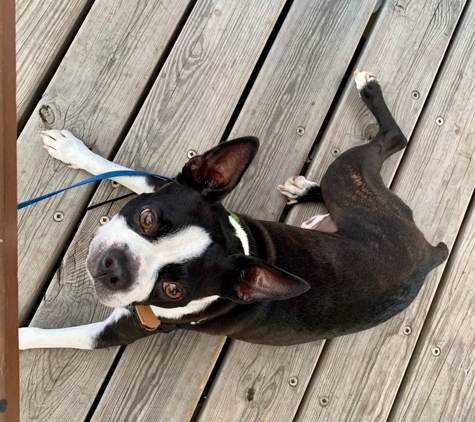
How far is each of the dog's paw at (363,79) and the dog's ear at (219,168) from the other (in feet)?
5.95

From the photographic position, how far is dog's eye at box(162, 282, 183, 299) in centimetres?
209

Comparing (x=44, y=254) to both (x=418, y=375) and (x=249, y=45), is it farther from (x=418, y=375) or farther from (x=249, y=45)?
(x=418, y=375)

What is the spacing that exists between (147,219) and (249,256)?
537 mm

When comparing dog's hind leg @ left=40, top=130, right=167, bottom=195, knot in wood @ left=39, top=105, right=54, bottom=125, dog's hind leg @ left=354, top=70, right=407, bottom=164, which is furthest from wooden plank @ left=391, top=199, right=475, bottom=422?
knot in wood @ left=39, top=105, right=54, bottom=125

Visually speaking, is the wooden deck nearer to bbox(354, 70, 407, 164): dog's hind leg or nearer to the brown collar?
bbox(354, 70, 407, 164): dog's hind leg

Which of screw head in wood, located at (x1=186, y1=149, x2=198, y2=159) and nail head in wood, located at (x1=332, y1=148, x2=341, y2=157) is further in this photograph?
nail head in wood, located at (x1=332, y1=148, x2=341, y2=157)

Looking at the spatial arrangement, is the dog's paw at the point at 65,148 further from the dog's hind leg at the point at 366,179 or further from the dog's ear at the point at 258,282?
the dog's hind leg at the point at 366,179

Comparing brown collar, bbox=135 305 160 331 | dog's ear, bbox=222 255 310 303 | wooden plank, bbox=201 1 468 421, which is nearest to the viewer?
dog's ear, bbox=222 255 310 303

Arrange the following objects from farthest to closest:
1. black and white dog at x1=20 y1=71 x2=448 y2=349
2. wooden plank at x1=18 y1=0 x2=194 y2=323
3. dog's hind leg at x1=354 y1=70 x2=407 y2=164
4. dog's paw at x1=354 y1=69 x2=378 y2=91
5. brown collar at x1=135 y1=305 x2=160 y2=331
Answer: dog's paw at x1=354 y1=69 x2=378 y2=91
dog's hind leg at x1=354 y1=70 x2=407 y2=164
wooden plank at x1=18 y1=0 x2=194 y2=323
brown collar at x1=135 y1=305 x2=160 y2=331
black and white dog at x1=20 y1=71 x2=448 y2=349

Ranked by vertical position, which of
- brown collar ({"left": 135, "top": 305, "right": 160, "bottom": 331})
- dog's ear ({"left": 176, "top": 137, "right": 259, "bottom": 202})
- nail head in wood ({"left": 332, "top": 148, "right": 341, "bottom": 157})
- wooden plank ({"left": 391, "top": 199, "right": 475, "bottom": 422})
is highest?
dog's ear ({"left": 176, "top": 137, "right": 259, "bottom": 202})

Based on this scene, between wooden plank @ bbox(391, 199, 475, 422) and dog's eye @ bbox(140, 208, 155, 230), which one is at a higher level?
dog's eye @ bbox(140, 208, 155, 230)

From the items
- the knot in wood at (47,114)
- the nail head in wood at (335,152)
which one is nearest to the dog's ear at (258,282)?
the nail head in wood at (335,152)

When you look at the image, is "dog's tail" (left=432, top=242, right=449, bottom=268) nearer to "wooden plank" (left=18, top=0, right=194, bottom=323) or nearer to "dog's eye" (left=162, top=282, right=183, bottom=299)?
"dog's eye" (left=162, top=282, right=183, bottom=299)

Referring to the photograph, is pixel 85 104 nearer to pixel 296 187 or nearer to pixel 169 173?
pixel 169 173
